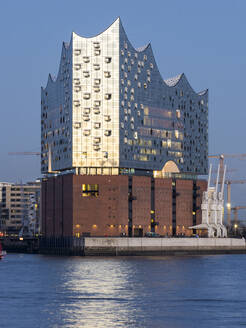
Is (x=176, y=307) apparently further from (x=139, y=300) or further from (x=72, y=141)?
(x=72, y=141)

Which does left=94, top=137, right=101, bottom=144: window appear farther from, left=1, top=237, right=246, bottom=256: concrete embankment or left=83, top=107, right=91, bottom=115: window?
left=1, top=237, right=246, bottom=256: concrete embankment

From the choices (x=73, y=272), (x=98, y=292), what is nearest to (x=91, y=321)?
(x=98, y=292)

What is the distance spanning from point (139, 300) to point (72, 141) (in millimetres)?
115168

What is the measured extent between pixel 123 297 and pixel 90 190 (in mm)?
109087

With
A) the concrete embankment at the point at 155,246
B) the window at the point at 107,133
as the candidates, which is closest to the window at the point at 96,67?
the window at the point at 107,133

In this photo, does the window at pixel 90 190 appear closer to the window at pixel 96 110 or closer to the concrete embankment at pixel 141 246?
the concrete embankment at pixel 141 246

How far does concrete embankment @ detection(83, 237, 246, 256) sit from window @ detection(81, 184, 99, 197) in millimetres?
15971

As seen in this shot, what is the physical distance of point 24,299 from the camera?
85.6 m

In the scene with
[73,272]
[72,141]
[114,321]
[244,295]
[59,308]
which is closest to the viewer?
[114,321]

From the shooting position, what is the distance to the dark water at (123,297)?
70812 mm

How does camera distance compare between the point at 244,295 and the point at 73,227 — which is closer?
the point at 244,295

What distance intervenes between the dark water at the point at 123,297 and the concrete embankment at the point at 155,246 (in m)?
48.0

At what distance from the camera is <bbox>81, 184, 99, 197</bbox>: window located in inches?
7692

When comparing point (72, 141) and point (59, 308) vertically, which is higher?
point (72, 141)
